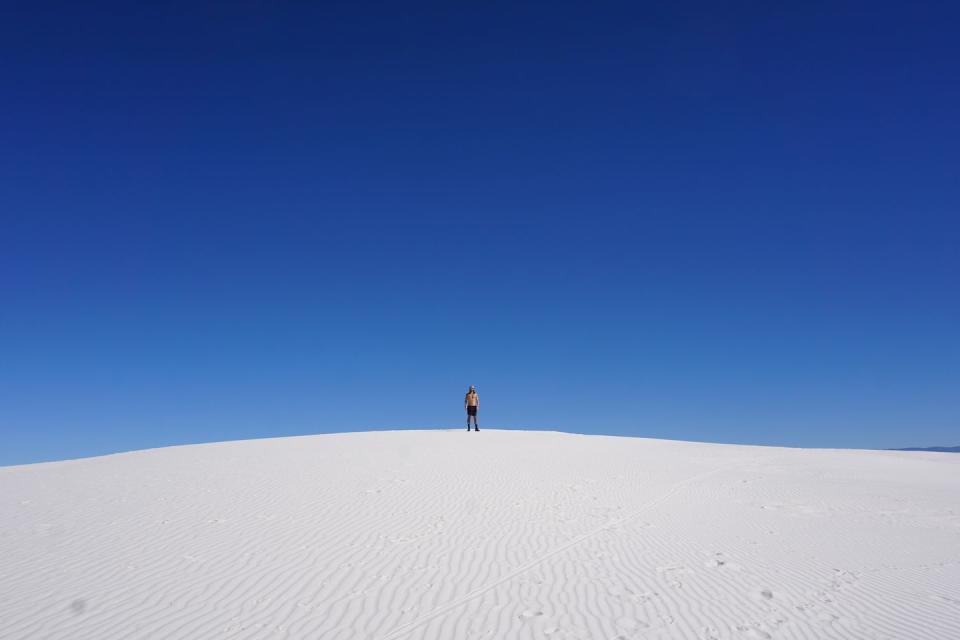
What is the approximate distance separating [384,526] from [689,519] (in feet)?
20.2

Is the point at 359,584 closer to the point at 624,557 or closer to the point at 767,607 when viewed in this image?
the point at 624,557

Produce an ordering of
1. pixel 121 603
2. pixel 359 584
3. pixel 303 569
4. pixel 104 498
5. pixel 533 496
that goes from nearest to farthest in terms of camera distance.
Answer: pixel 121 603, pixel 359 584, pixel 303 569, pixel 104 498, pixel 533 496

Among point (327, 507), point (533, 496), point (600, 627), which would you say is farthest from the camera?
point (533, 496)

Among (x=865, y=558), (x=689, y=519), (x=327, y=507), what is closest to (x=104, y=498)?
(x=327, y=507)

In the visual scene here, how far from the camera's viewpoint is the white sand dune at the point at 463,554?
579 centimetres

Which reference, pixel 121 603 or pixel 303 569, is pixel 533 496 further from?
pixel 121 603

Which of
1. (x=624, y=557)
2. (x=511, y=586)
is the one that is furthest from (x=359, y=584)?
(x=624, y=557)

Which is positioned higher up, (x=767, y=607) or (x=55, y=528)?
(x=55, y=528)

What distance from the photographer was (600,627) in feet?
18.5

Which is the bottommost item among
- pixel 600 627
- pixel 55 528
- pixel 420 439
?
pixel 600 627

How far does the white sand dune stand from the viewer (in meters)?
5.79

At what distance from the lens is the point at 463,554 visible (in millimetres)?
8000

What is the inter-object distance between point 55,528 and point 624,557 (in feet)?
31.0

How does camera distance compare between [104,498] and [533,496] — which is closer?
[104,498]
